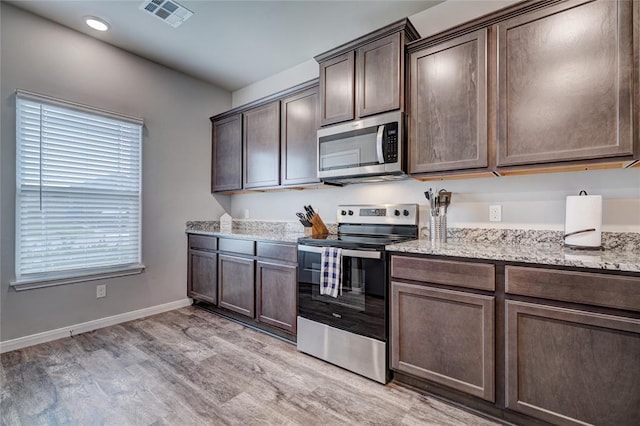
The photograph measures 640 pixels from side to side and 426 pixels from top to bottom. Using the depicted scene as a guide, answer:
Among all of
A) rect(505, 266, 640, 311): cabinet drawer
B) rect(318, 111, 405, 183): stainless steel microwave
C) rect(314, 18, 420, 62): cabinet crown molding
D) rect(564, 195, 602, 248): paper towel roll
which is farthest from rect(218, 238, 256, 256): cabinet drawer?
rect(564, 195, 602, 248): paper towel roll

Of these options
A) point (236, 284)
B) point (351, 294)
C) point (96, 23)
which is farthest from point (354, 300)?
point (96, 23)

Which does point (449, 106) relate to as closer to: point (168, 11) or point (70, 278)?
point (168, 11)

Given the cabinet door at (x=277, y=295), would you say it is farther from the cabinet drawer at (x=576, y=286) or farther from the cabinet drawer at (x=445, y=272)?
the cabinet drawer at (x=576, y=286)

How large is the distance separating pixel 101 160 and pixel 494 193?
11.4ft

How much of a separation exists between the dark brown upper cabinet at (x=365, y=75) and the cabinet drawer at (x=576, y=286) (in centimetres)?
134

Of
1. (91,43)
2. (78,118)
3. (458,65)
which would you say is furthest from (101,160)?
(458,65)

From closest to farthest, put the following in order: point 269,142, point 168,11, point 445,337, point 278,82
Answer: point 445,337 → point 168,11 → point 269,142 → point 278,82

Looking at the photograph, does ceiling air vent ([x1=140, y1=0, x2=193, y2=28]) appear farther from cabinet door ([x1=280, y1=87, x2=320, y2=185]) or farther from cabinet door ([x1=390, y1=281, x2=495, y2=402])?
cabinet door ([x1=390, y1=281, x2=495, y2=402])

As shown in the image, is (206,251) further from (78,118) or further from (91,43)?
(91,43)

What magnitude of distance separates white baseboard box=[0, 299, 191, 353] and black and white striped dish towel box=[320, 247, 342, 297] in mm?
2136

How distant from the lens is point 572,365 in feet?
4.58

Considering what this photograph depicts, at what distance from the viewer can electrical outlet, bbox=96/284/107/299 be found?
9.50 ft

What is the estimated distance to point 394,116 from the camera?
2.16 meters

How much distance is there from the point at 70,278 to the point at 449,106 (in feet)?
11.4
